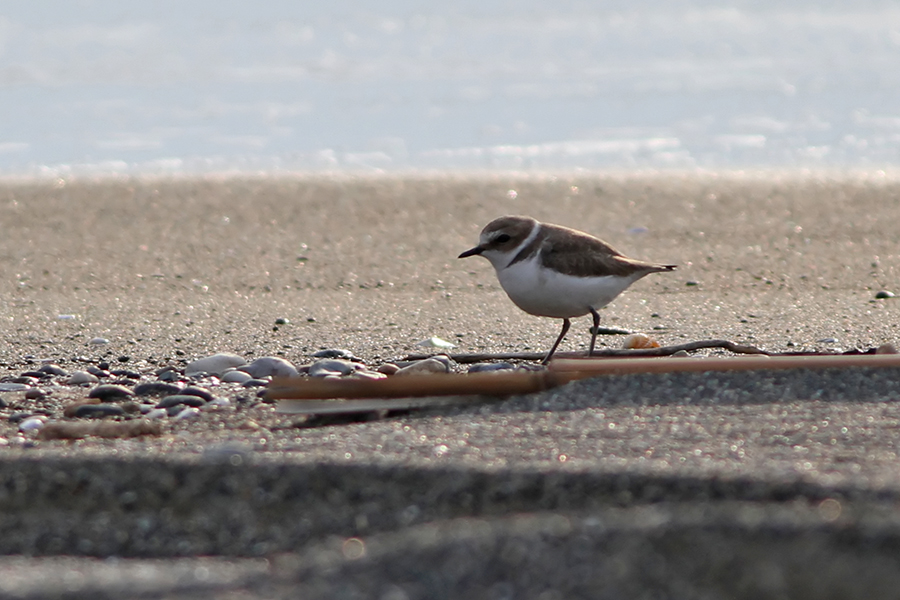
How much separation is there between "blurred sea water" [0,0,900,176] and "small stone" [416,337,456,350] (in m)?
6.03

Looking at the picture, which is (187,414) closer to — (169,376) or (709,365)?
(169,376)

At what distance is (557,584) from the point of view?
75.5 inches

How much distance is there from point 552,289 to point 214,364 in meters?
1.31

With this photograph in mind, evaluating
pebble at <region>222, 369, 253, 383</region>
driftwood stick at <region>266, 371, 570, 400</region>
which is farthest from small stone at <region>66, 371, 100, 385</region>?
driftwood stick at <region>266, 371, 570, 400</region>

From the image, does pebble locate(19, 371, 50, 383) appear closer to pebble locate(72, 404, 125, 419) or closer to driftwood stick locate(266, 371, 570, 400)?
pebble locate(72, 404, 125, 419)

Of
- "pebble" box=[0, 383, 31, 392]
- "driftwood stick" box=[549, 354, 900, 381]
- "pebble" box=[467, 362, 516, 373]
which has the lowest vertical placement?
"pebble" box=[467, 362, 516, 373]

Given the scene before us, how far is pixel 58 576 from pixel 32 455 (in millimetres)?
848

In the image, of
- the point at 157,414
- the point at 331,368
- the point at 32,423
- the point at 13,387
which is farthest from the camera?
the point at 331,368

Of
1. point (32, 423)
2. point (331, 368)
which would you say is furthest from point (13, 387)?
point (331, 368)

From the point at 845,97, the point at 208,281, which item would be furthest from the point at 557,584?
the point at 845,97

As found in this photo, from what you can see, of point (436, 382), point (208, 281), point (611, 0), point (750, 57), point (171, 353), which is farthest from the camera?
point (611, 0)

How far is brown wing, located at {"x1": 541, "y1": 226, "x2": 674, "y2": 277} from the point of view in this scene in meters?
4.53

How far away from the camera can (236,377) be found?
4199 mm

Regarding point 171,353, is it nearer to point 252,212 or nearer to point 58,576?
point 58,576
